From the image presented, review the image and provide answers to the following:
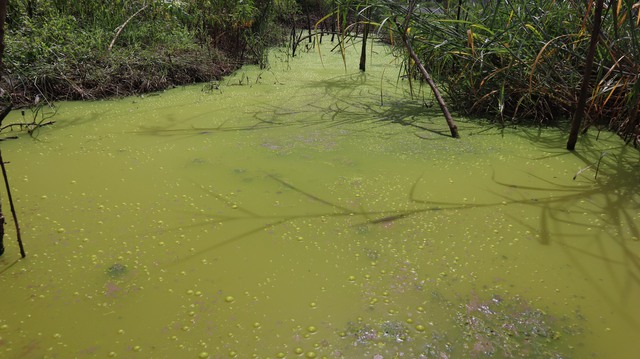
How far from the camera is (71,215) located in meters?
1.19

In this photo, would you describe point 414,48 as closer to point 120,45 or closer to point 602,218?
point 602,218

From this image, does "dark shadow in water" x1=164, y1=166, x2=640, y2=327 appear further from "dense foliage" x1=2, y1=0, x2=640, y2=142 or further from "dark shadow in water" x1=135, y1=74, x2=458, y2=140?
"dark shadow in water" x1=135, y1=74, x2=458, y2=140

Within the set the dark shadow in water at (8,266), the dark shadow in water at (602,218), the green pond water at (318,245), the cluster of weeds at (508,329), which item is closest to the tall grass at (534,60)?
the green pond water at (318,245)

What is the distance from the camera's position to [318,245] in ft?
3.52

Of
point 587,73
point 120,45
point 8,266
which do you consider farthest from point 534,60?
point 120,45

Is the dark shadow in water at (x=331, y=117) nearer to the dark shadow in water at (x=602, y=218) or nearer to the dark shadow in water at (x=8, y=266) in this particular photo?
the dark shadow in water at (x=602, y=218)

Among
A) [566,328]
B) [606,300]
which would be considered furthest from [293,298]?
[606,300]

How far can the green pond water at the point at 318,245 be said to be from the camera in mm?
803

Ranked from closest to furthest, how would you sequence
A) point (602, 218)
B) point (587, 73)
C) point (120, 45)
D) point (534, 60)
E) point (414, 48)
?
point (602, 218), point (587, 73), point (534, 60), point (414, 48), point (120, 45)

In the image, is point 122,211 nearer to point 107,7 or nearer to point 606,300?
point 606,300

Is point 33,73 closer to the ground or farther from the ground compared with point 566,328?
farther from the ground

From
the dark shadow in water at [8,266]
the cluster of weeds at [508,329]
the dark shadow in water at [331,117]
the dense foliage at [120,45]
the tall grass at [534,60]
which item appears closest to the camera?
the cluster of weeds at [508,329]

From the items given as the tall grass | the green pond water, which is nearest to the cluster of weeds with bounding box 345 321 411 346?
the green pond water

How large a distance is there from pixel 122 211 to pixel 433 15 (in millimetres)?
1655
